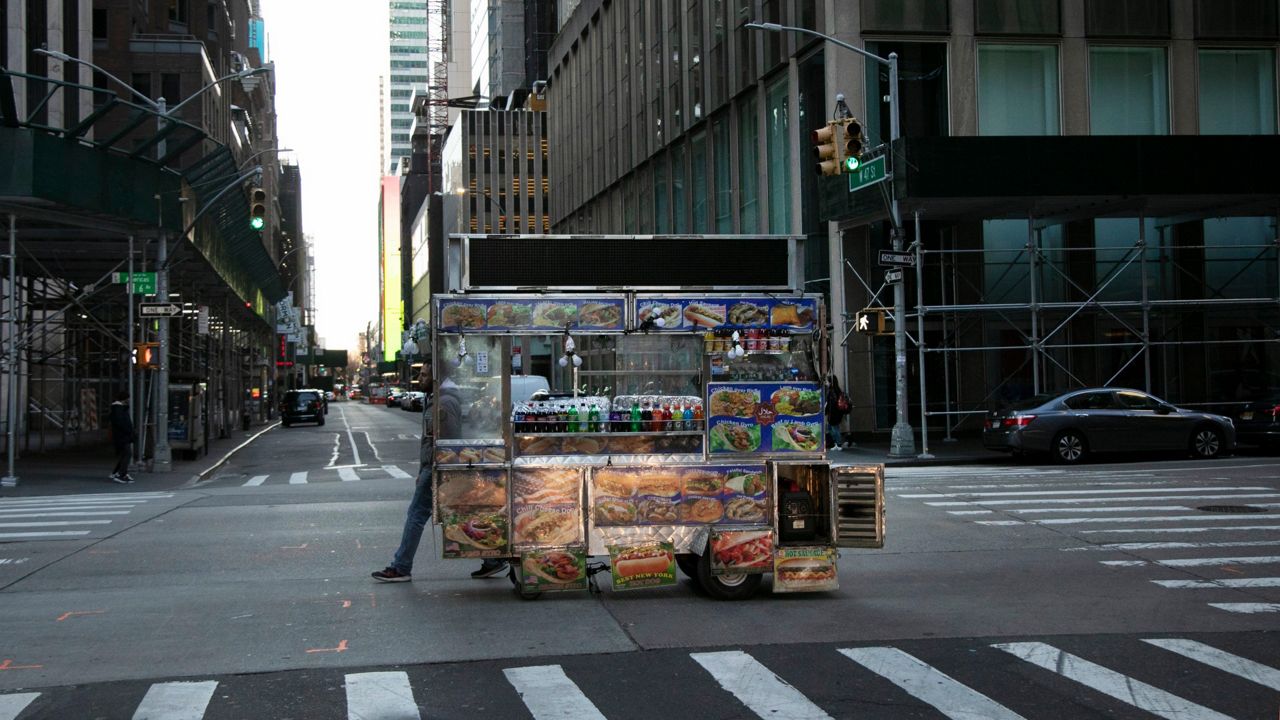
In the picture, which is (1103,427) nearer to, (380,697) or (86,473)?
(380,697)

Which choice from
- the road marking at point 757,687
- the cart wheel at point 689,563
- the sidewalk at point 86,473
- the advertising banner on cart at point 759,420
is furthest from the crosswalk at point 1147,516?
the sidewalk at point 86,473

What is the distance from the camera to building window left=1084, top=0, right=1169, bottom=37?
32.1 m

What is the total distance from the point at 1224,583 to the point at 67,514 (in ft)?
51.4

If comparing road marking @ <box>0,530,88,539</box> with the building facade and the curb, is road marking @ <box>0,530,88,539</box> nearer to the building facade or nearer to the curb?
the curb

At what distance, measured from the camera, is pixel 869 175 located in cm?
2569

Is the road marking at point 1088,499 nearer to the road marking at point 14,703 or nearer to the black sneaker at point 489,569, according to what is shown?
the black sneaker at point 489,569

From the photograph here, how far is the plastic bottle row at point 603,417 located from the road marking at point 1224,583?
4.63 metres

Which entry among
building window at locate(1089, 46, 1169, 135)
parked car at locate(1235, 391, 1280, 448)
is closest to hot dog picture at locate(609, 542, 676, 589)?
parked car at locate(1235, 391, 1280, 448)

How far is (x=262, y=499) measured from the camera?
20.2 m

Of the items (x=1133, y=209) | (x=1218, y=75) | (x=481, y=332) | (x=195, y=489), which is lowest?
(x=195, y=489)

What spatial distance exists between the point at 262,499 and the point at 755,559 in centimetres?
1224

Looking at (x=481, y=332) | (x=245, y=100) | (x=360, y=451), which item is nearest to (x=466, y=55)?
(x=245, y=100)

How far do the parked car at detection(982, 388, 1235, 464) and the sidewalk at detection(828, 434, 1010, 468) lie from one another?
3.65ft

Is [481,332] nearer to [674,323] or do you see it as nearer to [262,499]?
[674,323]
